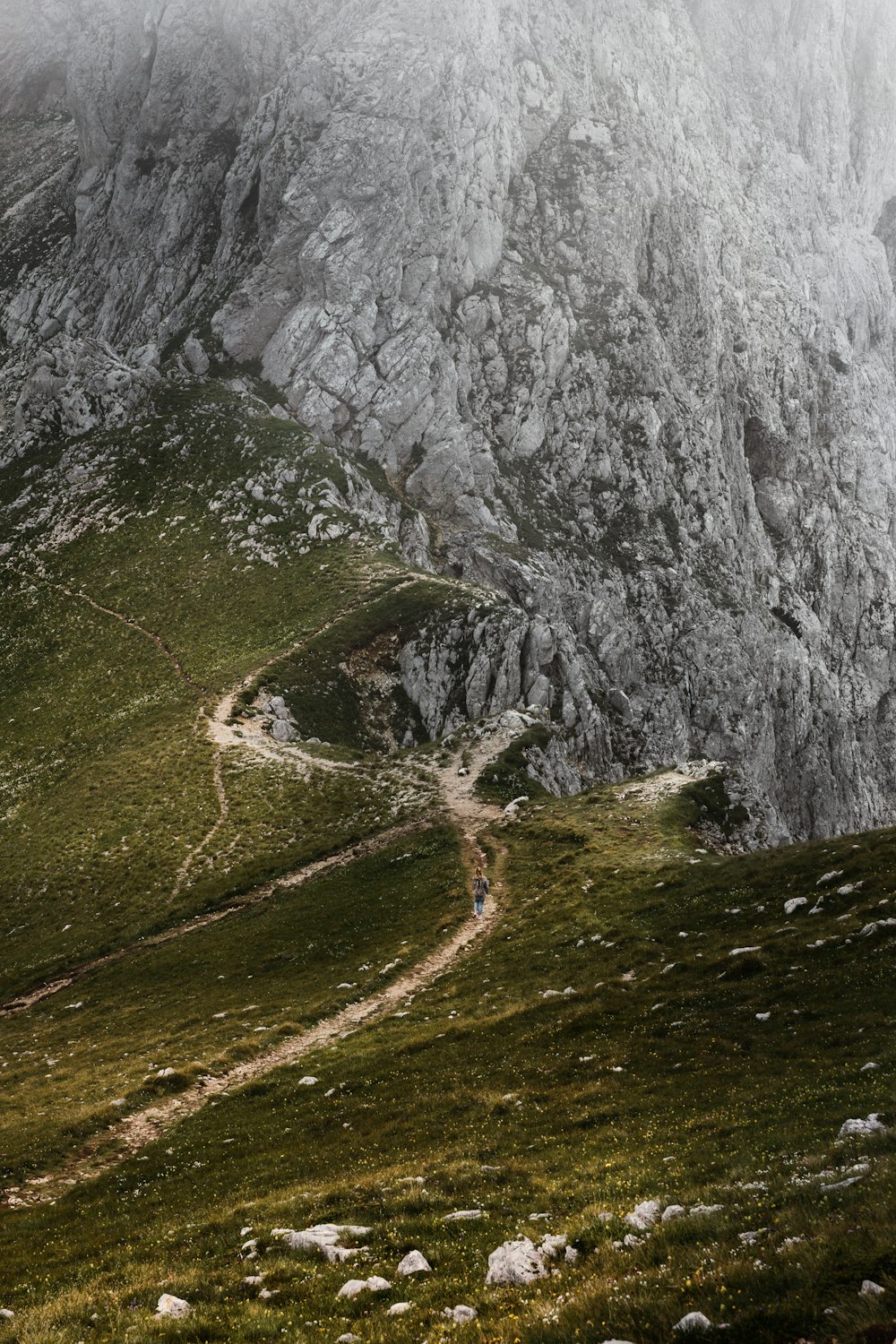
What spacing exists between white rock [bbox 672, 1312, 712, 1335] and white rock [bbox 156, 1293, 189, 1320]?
7374mm

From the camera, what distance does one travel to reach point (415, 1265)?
495 inches

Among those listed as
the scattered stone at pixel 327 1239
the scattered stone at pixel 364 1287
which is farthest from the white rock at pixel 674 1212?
the scattered stone at pixel 327 1239

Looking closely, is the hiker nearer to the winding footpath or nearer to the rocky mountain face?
the winding footpath

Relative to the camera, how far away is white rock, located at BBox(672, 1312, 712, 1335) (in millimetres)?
8336

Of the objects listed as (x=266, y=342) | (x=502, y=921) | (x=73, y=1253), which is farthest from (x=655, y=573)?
(x=73, y=1253)

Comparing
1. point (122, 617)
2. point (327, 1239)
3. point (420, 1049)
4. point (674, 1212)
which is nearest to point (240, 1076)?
point (420, 1049)

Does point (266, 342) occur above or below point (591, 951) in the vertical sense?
above

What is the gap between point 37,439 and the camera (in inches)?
A: 4284

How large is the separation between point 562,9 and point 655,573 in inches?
4056

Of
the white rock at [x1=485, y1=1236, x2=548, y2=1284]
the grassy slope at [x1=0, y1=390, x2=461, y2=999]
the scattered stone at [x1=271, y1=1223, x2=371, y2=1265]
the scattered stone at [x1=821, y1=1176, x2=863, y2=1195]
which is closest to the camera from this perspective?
the scattered stone at [x1=821, y1=1176, x2=863, y2=1195]

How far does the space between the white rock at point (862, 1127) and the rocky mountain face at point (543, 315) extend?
250 ft

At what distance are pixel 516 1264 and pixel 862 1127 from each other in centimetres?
628

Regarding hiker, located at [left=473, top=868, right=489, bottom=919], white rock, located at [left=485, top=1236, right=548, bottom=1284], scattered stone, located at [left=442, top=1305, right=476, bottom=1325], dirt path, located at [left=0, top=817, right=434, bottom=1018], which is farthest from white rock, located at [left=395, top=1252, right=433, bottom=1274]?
dirt path, located at [left=0, top=817, right=434, bottom=1018]

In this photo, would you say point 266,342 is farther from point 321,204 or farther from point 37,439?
point 37,439
